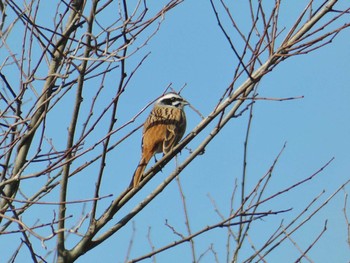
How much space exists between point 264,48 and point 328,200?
50.8 inches

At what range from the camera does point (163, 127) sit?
7.33 m

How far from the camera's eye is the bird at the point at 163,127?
693cm

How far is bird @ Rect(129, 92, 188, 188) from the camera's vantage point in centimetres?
693

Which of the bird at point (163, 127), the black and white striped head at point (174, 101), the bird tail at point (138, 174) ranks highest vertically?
the black and white striped head at point (174, 101)

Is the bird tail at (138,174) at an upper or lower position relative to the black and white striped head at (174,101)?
lower

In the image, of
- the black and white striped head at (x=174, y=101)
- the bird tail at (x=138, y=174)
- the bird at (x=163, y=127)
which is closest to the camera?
the bird tail at (x=138, y=174)

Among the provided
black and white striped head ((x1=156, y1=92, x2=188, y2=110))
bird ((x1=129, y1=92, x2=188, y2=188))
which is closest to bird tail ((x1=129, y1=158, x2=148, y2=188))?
bird ((x1=129, y1=92, x2=188, y2=188))

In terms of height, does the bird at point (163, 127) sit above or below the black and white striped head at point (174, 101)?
below

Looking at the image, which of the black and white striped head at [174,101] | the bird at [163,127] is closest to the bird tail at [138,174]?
the bird at [163,127]

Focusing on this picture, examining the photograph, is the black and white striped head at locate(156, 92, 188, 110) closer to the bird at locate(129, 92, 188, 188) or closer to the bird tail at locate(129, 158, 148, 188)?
the bird at locate(129, 92, 188, 188)

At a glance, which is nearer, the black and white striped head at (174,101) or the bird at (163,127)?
the bird at (163,127)

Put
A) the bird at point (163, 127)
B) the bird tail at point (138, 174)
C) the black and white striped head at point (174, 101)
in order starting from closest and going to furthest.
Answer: the bird tail at point (138, 174)
the bird at point (163, 127)
the black and white striped head at point (174, 101)

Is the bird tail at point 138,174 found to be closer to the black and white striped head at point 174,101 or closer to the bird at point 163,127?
the bird at point 163,127

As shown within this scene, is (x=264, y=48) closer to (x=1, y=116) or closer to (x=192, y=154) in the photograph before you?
(x=192, y=154)
